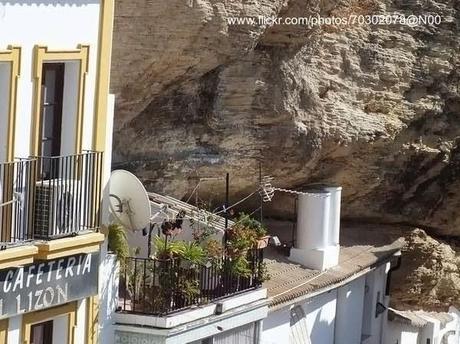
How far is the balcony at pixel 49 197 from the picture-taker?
69.3 ft

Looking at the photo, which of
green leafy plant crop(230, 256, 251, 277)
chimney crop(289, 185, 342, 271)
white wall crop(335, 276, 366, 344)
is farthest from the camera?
white wall crop(335, 276, 366, 344)

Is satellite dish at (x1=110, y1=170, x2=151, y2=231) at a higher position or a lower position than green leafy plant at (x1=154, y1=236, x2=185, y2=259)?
higher

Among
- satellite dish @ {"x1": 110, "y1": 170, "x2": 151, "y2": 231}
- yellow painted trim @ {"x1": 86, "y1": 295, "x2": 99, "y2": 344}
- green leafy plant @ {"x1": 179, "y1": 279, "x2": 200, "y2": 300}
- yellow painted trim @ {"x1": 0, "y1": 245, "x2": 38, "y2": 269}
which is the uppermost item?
satellite dish @ {"x1": 110, "y1": 170, "x2": 151, "y2": 231}

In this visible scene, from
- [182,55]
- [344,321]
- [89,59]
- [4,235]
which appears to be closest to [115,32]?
[182,55]

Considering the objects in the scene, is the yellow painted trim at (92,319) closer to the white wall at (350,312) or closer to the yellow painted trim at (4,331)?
the yellow painted trim at (4,331)

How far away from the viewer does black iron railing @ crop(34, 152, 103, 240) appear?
848 inches

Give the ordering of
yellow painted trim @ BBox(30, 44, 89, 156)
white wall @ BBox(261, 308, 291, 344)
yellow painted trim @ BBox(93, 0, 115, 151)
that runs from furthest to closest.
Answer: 1. white wall @ BBox(261, 308, 291, 344)
2. yellow painted trim @ BBox(93, 0, 115, 151)
3. yellow painted trim @ BBox(30, 44, 89, 156)

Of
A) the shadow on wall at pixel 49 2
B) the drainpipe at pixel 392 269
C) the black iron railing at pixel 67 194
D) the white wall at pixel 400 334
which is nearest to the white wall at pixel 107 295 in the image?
the black iron railing at pixel 67 194

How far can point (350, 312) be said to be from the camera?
110 feet

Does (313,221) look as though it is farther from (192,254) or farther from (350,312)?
(192,254)

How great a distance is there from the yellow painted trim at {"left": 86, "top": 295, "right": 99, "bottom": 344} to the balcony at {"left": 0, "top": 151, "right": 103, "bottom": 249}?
0.96 meters

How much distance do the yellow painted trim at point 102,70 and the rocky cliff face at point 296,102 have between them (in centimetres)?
384

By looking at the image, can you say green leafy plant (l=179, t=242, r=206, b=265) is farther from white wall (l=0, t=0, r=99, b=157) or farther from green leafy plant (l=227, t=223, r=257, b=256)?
white wall (l=0, t=0, r=99, b=157)

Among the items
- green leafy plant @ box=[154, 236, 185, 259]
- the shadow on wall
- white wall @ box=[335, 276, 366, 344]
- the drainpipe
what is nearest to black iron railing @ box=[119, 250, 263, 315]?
green leafy plant @ box=[154, 236, 185, 259]
